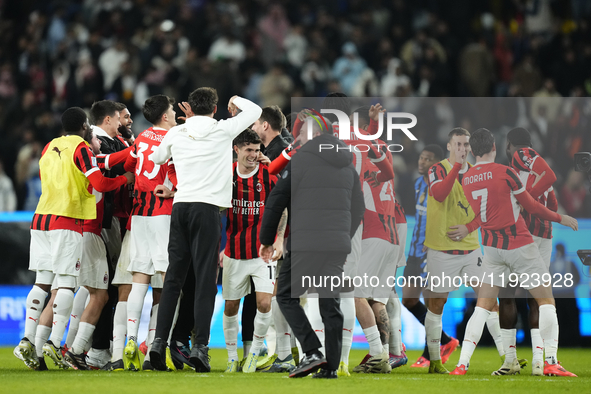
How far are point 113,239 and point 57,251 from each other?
2.93 ft

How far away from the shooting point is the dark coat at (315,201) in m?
6.72

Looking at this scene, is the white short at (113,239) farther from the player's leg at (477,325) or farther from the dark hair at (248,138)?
the player's leg at (477,325)

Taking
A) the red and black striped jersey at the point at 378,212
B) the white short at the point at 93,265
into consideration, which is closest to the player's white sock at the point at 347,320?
the red and black striped jersey at the point at 378,212

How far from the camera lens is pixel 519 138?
7.85 m

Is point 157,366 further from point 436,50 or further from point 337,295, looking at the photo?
point 436,50

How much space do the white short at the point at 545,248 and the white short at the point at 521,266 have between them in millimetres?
159

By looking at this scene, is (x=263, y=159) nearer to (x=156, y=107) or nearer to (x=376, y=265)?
(x=156, y=107)

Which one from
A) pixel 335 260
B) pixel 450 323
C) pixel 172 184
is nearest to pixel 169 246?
pixel 172 184

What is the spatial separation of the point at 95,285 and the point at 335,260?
255 cm

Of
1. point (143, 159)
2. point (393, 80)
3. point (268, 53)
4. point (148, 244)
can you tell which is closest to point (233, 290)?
point (148, 244)

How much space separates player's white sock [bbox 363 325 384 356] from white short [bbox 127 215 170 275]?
2021mm

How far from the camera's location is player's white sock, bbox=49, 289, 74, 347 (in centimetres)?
734

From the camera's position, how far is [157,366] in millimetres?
6918

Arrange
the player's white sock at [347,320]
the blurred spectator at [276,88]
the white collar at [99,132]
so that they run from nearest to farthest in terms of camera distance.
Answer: the player's white sock at [347,320] < the white collar at [99,132] < the blurred spectator at [276,88]
